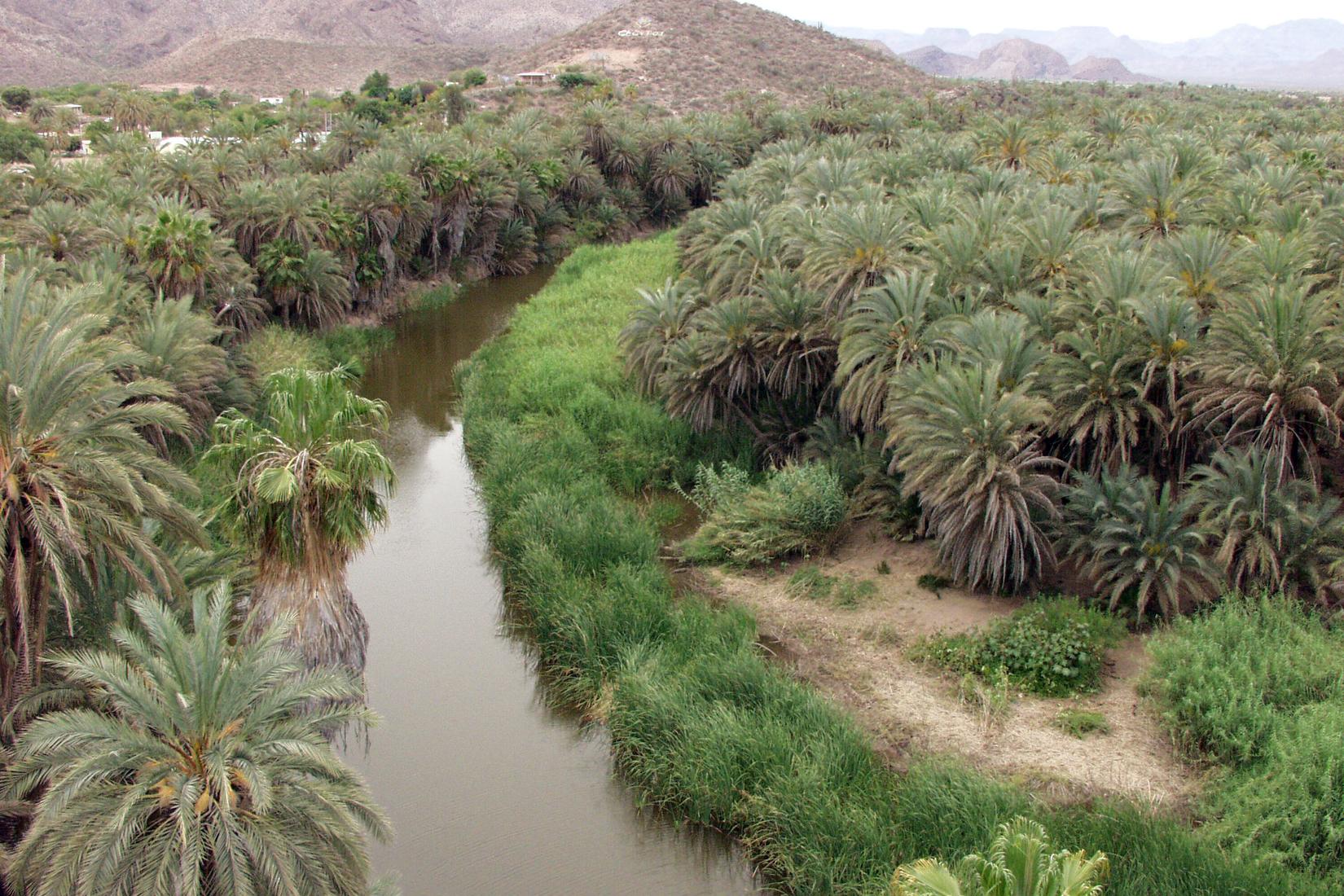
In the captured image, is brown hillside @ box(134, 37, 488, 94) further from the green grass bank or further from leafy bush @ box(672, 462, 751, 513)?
leafy bush @ box(672, 462, 751, 513)

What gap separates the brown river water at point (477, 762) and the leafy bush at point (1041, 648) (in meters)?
4.62

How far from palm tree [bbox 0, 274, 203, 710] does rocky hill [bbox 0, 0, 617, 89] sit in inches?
3860

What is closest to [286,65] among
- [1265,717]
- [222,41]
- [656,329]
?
[222,41]

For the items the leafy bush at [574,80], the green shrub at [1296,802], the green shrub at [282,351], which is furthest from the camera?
the leafy bush at [574,80]

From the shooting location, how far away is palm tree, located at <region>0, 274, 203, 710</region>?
994cm

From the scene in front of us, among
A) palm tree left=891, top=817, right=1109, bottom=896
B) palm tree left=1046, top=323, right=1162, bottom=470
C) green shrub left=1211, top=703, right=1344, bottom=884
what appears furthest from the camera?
palm tree left=1046, top=323, right=1162, bottom=470

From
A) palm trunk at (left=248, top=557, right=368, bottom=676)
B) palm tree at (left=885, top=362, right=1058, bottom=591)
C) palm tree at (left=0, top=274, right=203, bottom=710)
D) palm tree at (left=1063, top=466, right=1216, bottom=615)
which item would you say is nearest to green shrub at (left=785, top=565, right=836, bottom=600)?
palm tree at (left=885, top=362, right=1058, bottom=591)

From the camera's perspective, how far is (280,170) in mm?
39562

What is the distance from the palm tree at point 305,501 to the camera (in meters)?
13.0

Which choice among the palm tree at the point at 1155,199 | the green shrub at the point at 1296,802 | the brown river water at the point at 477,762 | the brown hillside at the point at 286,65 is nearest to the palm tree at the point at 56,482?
the brown river water at the point at 477,762

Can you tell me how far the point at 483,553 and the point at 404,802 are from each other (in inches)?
287

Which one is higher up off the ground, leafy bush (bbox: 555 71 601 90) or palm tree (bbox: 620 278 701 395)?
leafy bush (bbox: 555 71 601 90)

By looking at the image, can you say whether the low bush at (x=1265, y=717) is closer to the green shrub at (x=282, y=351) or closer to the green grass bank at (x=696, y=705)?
the green grass bank at (x=696, y=705)

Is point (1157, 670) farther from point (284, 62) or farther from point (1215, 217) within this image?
point (284, 62)
